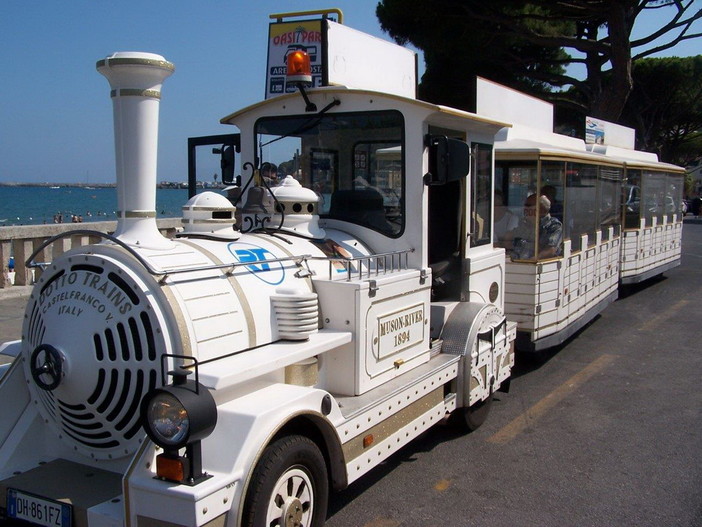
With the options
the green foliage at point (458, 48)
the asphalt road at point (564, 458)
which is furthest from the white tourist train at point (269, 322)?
the green foliage at point (458, 48)

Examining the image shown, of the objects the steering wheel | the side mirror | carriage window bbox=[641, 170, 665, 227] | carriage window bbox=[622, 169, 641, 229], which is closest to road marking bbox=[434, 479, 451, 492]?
the side mirror

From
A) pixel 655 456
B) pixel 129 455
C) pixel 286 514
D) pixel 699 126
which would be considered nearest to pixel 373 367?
pixel 286 514

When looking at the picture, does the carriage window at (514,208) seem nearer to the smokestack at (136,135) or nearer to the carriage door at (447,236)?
the carriage door at (447,236)

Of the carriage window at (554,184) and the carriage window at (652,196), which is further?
the carriage window at (652,196)

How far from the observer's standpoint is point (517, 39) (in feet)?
71.0

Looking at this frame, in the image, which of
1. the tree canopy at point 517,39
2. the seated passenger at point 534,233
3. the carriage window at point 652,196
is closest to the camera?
the seated passenger at point 534,233

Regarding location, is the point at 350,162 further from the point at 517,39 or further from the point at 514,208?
the point at 517,39

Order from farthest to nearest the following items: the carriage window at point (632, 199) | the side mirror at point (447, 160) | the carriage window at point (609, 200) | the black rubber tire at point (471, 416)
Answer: the carriage window at point (632, 199), the carriage window at point (609, 200), the black rubber tire at point (471, 416), the side mirror at point (447, 160)

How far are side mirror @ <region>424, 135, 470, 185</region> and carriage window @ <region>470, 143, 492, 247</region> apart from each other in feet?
3.08

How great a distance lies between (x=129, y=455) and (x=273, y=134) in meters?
2.63

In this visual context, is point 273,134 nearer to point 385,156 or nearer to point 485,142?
point 385,156

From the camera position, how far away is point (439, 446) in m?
5.26

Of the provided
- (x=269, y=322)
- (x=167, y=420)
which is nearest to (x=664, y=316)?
(x=269, y=322)

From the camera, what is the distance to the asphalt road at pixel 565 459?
4.16 metres
